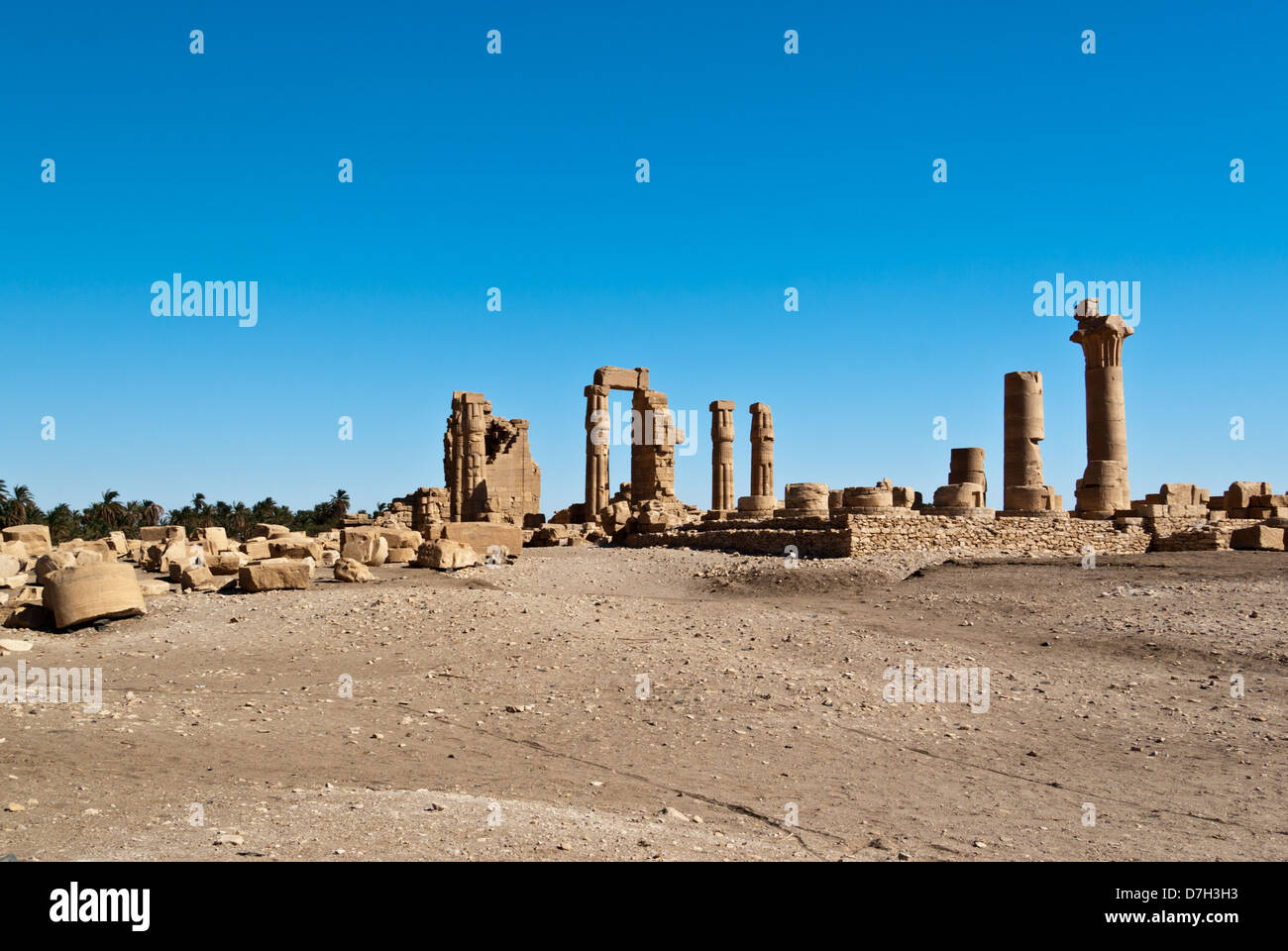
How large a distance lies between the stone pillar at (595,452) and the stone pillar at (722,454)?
4643 mm

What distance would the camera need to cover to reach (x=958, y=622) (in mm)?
13984

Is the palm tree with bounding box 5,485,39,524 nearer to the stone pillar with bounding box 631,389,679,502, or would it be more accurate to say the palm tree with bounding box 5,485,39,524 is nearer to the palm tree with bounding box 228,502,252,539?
the palm tree with bounding box 228,502,252,539

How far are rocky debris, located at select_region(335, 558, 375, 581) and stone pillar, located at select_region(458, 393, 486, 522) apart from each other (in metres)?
18.9

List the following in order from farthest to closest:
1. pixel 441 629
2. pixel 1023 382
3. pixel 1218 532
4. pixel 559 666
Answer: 1. pixel 1023 382
2. pixel 1218 532
3. pixel 441 629
4. pixel 559 666

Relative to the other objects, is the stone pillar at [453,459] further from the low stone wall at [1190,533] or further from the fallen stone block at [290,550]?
the low stone wall at [1190,533]

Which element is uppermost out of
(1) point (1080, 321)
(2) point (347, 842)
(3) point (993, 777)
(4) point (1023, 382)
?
(1) point (1080, 321)

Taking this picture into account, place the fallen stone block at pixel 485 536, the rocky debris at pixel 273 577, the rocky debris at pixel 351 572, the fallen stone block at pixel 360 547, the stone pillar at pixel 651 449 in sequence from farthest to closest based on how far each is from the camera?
1. the stone pillar at pixel 651 449
2. the fallen stone block at pixel 485 536
3. the fallen stone block at pixel 360 547
4. the rocky debris at pixel 351 572
5. the rocky debris at pixel 273 577

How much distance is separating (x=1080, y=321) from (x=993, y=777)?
23222 mm

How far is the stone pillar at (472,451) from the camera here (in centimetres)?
3406

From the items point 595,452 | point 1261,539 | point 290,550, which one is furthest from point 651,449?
point 1261,539

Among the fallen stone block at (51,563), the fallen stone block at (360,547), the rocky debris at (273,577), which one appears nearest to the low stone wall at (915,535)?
the fallen stone block at (360,547)

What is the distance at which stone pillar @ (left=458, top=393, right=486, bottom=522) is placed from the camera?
34.1 meters

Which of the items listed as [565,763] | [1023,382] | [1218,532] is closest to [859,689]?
[565,763]
